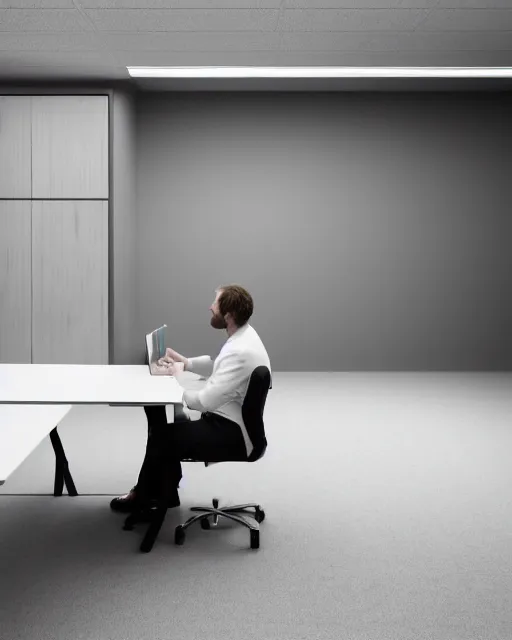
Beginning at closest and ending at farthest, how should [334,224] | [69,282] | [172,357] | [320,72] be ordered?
[172,357] < [320,72] < [69,282] < [334,224]

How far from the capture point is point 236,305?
10.5 ft

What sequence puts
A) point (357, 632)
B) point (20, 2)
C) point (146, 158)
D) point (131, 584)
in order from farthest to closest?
point (146, 158) → point (20, 2) → point (131, 584) → point (357, 632)

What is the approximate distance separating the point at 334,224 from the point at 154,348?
476 cm

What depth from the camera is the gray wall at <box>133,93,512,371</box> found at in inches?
312

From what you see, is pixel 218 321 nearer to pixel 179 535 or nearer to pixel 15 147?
pixel 179 535

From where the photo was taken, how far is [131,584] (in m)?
2.69

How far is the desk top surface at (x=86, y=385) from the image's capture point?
10.0 ft

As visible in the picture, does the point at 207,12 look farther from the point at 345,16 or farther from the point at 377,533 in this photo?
the point at 377,533

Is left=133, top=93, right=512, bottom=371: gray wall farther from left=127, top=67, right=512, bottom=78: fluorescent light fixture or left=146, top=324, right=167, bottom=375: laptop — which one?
left=146, top=324, right=167, bottom=375: laptop

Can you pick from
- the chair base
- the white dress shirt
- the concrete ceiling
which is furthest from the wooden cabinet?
the white dress shirt

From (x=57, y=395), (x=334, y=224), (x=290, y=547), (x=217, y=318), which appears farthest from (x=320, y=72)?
(x=290, y=547)

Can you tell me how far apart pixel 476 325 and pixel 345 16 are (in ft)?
14.0

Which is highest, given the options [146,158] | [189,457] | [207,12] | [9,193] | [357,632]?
[207,12]

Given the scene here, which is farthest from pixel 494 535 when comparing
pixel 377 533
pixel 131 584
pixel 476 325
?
pixel 476 325
